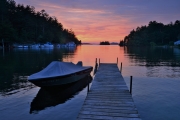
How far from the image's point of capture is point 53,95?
1559 centimetres

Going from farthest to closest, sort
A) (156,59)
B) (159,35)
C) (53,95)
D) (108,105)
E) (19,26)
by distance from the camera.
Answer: (159,35) → (19,26) → (156,59) → (53,95) → (108,105)

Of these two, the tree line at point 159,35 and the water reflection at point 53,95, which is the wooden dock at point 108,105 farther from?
the tree line at point 159,35

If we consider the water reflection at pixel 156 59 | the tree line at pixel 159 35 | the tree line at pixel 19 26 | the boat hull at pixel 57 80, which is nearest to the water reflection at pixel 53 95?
the boat hull at pixel 57 80

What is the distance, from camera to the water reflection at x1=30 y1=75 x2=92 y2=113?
13169 millimetres

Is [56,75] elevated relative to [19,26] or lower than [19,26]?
lower

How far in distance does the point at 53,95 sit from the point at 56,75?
1.89 m

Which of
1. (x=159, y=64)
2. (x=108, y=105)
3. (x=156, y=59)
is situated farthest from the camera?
(x=156, y=59)

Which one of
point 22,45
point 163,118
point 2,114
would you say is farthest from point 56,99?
point 22,45

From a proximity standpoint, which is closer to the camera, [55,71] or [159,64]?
[55,71]

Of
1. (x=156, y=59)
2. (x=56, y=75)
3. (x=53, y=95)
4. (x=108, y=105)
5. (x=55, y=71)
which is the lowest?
(x=53, y=95)

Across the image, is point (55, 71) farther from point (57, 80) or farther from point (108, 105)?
point (108, 105)

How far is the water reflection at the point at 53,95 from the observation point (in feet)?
43.2

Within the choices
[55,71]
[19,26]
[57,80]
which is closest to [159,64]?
[55,71]

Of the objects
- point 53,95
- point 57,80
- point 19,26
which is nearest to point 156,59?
point 57,80
